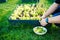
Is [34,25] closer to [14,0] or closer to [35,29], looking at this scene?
[35,29]

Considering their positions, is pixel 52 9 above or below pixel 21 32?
above

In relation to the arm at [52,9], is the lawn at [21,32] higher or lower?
lower

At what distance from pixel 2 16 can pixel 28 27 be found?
523 mm

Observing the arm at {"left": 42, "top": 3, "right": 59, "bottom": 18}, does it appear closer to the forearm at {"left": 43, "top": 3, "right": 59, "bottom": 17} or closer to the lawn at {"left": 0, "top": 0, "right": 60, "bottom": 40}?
the forearm at {"left": 43, "top": 3, "right": 59, "bottom": 17}

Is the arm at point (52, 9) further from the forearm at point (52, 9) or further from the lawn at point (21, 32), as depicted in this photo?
the lawn at point (21, 32)

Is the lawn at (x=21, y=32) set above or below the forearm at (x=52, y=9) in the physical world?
below

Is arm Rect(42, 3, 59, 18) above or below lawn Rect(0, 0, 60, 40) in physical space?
above

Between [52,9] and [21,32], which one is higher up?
[52,9]

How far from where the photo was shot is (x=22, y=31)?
91.9 inches

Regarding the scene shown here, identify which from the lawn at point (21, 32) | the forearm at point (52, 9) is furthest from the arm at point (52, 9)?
the lawn at point (21, 32)

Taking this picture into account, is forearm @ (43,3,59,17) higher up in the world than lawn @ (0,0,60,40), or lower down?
higher up

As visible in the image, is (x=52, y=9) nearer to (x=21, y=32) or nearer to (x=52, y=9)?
(x=52, y=9)

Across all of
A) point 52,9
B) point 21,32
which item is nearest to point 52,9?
point 52,9

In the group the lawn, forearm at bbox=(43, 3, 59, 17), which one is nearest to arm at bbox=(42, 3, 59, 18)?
forearm at bbox=(43, 3, 59, 17)
